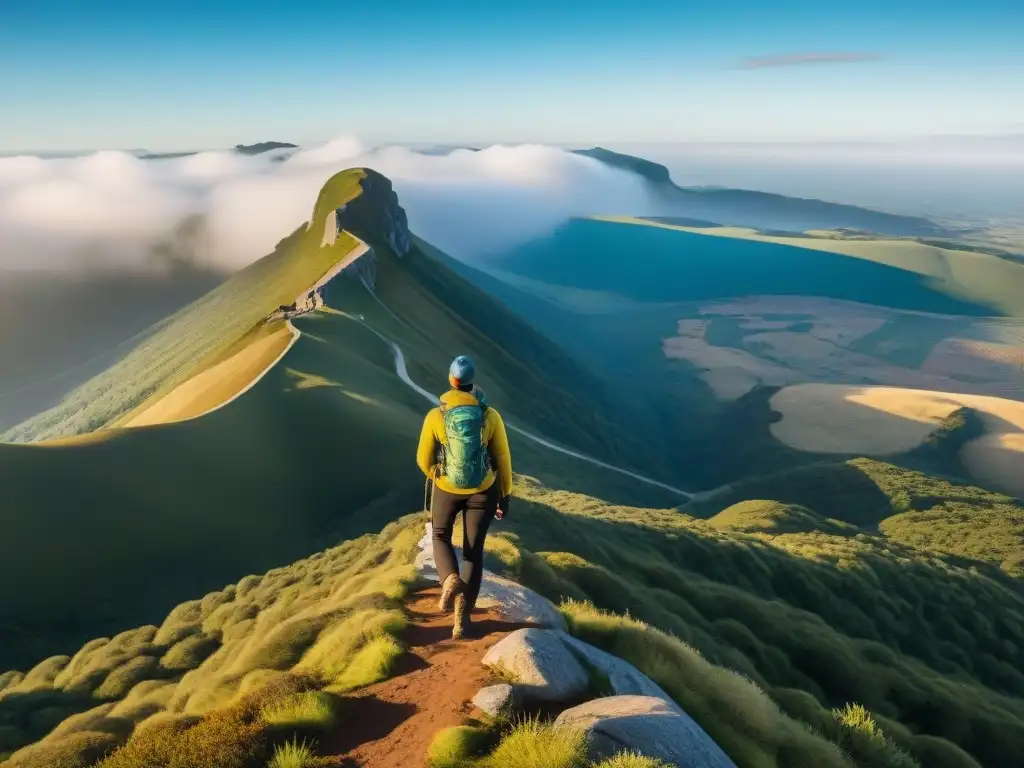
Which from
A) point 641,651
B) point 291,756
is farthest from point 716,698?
point 291,756

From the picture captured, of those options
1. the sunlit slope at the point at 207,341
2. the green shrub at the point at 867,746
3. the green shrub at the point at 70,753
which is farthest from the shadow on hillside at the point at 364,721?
the sunlit slope at the point at 207,341

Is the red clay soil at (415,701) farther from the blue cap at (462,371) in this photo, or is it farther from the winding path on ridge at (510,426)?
the winding path on ridge at (510,426)

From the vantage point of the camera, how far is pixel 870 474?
107562 millimetres

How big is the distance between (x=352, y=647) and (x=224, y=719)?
9.94ft

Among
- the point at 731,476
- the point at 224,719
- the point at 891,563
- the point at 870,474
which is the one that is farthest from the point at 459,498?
the point at 731,476

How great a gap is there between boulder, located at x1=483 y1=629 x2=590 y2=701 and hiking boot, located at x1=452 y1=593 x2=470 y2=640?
1165 mm

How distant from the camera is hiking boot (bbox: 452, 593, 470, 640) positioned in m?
12.6

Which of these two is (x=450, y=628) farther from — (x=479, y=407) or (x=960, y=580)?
(x=960, y=580)

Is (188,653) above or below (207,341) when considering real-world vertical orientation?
above

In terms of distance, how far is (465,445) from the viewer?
38.2 feet

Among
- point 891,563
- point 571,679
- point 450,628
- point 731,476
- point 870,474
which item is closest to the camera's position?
point 571,679

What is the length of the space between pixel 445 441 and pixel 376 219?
172038mm

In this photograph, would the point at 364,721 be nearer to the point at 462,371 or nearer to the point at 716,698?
the point at 462,371

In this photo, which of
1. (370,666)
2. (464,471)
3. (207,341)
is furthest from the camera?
(207,341)
